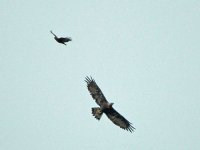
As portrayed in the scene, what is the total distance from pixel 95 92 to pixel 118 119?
229cm

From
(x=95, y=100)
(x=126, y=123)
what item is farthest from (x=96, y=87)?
(x=126, y=123)

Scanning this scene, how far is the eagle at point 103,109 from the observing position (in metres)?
28.8

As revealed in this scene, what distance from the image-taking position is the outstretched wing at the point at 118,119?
29.1 meters

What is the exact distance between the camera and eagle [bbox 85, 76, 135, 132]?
2880 cm

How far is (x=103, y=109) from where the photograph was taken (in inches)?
1136

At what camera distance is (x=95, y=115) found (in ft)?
94.3

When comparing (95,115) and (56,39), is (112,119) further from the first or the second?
(56,39)

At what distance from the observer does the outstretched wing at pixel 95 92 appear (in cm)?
2891

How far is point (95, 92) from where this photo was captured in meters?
29.1

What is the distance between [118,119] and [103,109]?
1.32 meters

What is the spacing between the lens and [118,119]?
29.5m

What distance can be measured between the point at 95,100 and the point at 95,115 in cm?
94

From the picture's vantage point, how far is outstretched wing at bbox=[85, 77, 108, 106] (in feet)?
94.8

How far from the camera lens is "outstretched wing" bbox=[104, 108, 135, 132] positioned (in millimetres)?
29109
